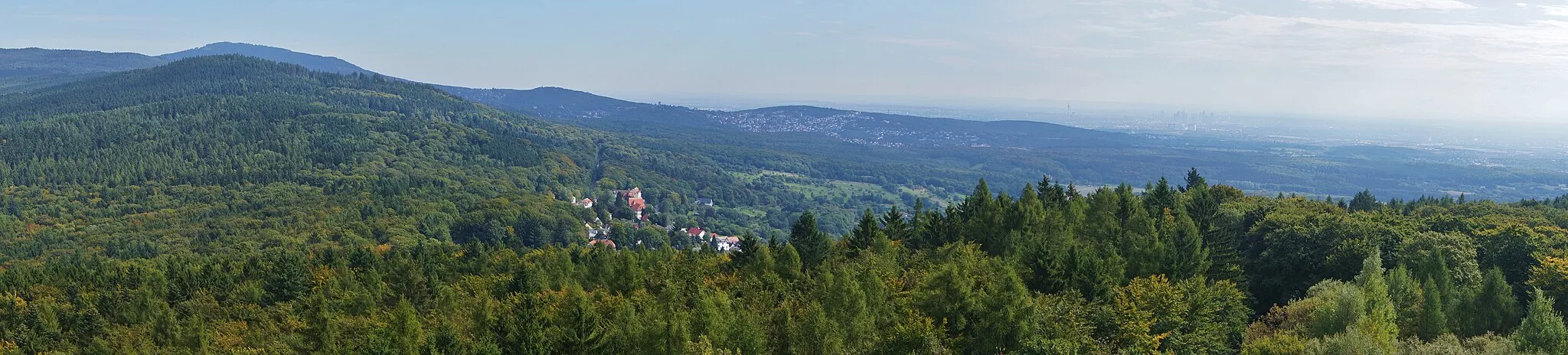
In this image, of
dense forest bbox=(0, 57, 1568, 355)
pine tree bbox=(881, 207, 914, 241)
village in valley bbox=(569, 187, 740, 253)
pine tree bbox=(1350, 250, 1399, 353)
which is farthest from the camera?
village in valley bbox=(569, 187, 740, 253)

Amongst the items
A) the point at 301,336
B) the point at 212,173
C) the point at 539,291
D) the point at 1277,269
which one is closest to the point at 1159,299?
the point at 1277,269

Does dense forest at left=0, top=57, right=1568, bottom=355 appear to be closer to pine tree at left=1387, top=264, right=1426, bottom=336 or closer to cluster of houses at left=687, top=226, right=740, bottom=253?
pine tree at left=1387, top=264, right=1426, bottom=336

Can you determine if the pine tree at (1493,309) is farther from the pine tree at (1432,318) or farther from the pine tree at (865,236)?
the pine tree at (865,236)

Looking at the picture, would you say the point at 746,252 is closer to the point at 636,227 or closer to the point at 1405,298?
the point at 1405,298

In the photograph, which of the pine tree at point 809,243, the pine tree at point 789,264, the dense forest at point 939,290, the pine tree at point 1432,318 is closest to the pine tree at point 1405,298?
the dense forest at point 939,290

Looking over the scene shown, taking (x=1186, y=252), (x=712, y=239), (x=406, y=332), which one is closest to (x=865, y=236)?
(x=1186, y=252)

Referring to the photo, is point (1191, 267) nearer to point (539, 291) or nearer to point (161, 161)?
point (539, 291)

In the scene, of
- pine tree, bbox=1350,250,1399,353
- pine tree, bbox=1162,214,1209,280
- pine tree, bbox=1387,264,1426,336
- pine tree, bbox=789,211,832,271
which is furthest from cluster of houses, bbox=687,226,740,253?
pine tree, bbox=1350,250,1399,353
